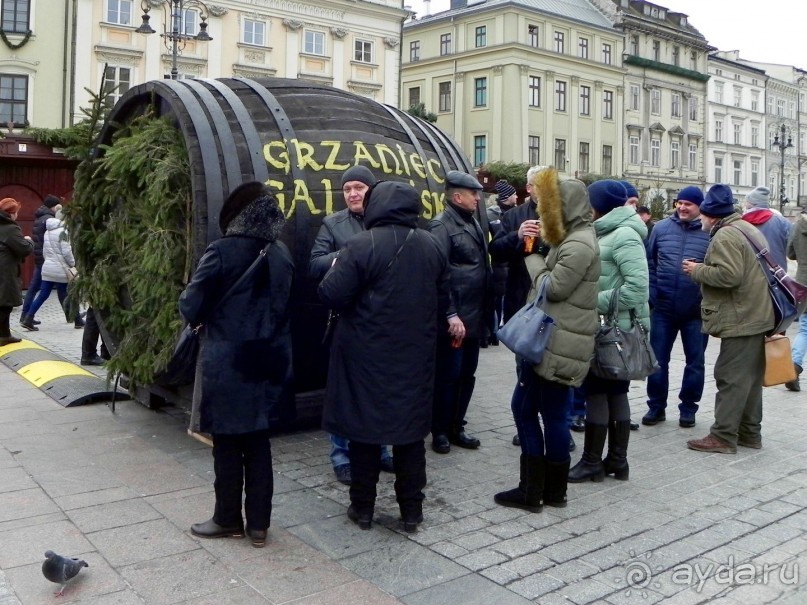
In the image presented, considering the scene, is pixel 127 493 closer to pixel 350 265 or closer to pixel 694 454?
pixel 350 265

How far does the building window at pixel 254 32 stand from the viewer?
34688mm

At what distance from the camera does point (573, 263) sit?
4.50m

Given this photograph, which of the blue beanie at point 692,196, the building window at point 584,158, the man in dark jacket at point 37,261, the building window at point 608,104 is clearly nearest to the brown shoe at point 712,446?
the blue beanie at point 692,196

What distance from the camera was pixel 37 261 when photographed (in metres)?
12.9

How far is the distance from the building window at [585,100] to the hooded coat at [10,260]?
1867 inches

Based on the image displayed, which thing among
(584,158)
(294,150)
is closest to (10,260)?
(294,150)

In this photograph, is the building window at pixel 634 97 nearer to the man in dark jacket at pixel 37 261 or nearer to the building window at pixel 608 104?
the building window at pixel 608 104

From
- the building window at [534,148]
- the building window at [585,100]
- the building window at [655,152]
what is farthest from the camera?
the building window at [655,152]

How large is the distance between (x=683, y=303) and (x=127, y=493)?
4348 mm

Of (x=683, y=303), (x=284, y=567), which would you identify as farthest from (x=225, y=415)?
(x=683, y=303)

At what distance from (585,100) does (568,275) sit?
51.9 metres

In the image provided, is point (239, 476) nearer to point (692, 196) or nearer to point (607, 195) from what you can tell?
point (607, 195)

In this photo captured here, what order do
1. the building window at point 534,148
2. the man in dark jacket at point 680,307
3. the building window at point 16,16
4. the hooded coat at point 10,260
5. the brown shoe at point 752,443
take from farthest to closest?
the building window at point 534,148 < the building window at point 16,16 < the hooded coat at point 10,260 < the man in dark jacket at point 680,307 < the brown shoe at point 752,443

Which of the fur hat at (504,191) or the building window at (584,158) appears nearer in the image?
the fur hat at (504,191)
